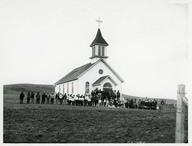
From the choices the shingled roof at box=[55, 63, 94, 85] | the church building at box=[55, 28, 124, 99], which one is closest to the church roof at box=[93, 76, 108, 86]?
the church building at box=[55, 28, 124, 99]

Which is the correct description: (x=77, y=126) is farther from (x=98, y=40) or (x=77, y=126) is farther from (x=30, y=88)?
(x=98, y=40)

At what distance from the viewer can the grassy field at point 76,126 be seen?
5.62m

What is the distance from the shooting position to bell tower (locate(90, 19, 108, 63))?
6.32m

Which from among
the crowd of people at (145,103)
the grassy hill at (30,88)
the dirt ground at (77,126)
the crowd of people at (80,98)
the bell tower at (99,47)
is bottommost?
the dirt ground at (77,126)

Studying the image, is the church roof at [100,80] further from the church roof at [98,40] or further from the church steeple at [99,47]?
the church roof at [98,40]

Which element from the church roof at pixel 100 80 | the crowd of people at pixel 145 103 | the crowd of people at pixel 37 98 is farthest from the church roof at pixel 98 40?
the crowd of people at pixel 145 103

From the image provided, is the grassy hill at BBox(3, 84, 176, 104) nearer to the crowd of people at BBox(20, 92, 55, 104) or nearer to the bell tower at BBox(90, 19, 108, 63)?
the crowd of people at BBox(20, 92, 55, 104)

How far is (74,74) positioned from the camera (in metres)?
7.15

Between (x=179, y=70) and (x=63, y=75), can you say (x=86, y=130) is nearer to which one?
(x=63, y=75)

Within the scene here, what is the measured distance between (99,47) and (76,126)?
1.90m

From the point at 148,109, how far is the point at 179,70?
6.90 ft

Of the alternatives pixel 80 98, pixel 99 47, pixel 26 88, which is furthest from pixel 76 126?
pixel 99 47

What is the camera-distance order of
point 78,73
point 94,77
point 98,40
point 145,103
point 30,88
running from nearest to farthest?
point 98,40 < point 30,88 < point 78,73 < point 94,77 < point 145,103

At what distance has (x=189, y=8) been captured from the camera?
21.7 ft
